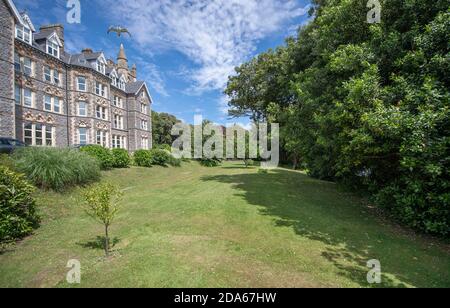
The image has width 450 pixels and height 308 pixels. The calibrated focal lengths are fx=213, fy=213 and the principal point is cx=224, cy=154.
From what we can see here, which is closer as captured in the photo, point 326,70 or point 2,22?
point 326,70

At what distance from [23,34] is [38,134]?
9.37 metres

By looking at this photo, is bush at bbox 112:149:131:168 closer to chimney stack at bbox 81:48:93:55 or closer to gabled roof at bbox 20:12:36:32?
gabled roof at bbox 20:12:36:32

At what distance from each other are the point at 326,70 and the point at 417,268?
807 centimetres

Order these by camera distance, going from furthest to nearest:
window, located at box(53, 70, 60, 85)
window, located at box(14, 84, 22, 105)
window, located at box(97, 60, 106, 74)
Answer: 1. window, located at box(97, 60, 106, 74)
2. window, located at box(53, 70, 60, 85)
3. window, located at box(14, 84, 22, 105)

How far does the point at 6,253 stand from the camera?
506 cm

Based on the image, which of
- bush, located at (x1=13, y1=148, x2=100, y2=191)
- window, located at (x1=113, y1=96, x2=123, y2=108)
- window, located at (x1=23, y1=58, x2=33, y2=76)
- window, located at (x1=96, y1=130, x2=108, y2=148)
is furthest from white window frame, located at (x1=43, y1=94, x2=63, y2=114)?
bush, located at (x1=13, y1=148, x2=100, y2=191)

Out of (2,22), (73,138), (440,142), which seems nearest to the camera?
(440,142)

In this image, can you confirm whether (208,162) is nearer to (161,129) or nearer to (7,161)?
(7,161)

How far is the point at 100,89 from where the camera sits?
27.8m

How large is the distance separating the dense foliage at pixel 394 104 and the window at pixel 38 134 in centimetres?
2438

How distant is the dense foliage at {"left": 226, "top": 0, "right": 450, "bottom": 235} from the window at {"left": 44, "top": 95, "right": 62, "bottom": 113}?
987 inches

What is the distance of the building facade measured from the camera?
1734 cm

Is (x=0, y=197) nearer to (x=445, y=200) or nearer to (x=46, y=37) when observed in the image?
(x=445, y=200)
